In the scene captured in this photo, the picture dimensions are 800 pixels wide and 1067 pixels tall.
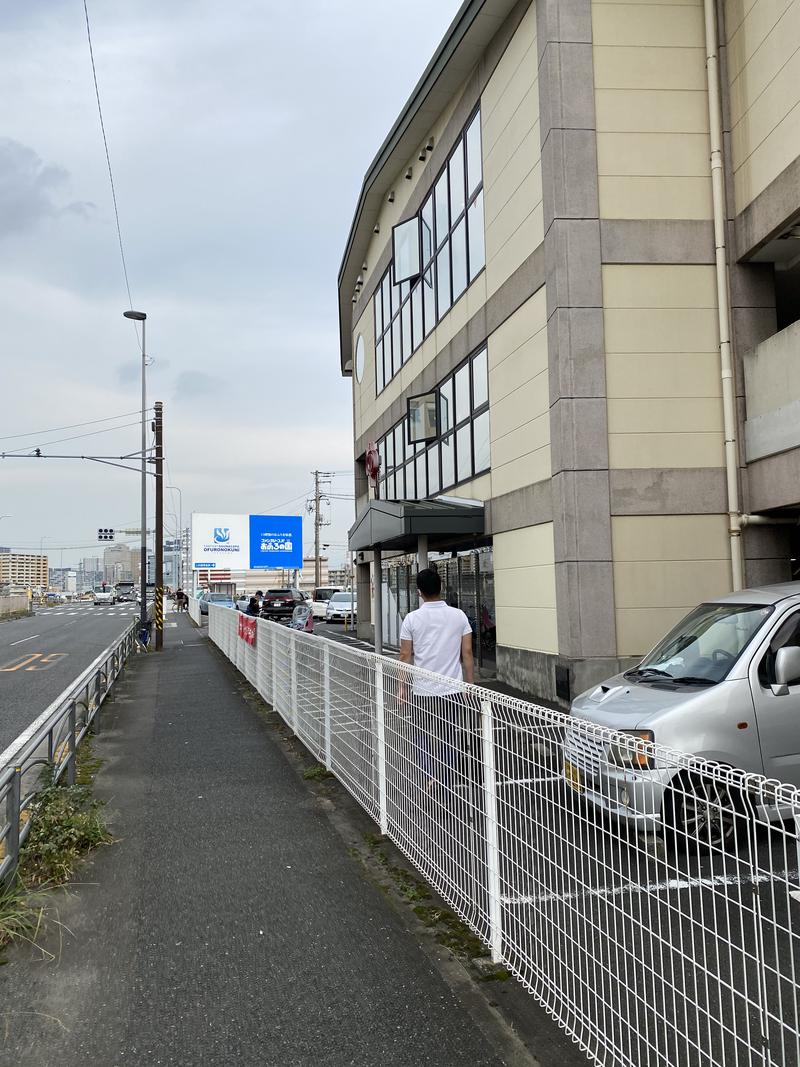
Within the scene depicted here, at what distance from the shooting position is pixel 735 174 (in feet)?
35.1

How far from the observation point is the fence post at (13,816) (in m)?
4.61

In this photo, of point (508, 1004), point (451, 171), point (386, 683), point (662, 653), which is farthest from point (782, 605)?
point (451, 171)

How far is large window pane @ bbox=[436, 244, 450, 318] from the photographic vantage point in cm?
1582

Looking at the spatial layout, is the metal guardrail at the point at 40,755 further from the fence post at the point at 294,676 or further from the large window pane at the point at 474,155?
the large window pane at the point at 474,155

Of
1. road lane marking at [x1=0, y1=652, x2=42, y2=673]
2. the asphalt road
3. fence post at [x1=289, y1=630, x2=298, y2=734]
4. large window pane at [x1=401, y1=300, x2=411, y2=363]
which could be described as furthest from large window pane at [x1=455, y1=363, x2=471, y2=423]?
road lane marking at [x1=0, y1=652, x2=42, y2=673]

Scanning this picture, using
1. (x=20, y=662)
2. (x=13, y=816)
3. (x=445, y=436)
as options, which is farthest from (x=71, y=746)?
(x=20, y=662)

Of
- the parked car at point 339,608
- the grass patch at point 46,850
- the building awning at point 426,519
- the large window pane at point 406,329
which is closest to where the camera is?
the grass patch at point 46,850

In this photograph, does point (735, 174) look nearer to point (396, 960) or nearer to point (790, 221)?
point (790, 221)

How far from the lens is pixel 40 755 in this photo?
8172 mm

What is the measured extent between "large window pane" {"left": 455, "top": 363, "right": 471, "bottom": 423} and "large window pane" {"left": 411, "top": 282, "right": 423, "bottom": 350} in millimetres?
2845

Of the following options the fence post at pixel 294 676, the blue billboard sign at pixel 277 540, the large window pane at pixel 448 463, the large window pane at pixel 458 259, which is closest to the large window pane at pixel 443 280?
the large window pane at pixel 458 259

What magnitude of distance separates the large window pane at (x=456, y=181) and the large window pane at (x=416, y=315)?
2.54 m

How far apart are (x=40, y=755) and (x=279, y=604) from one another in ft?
104

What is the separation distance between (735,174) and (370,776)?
371 inches
